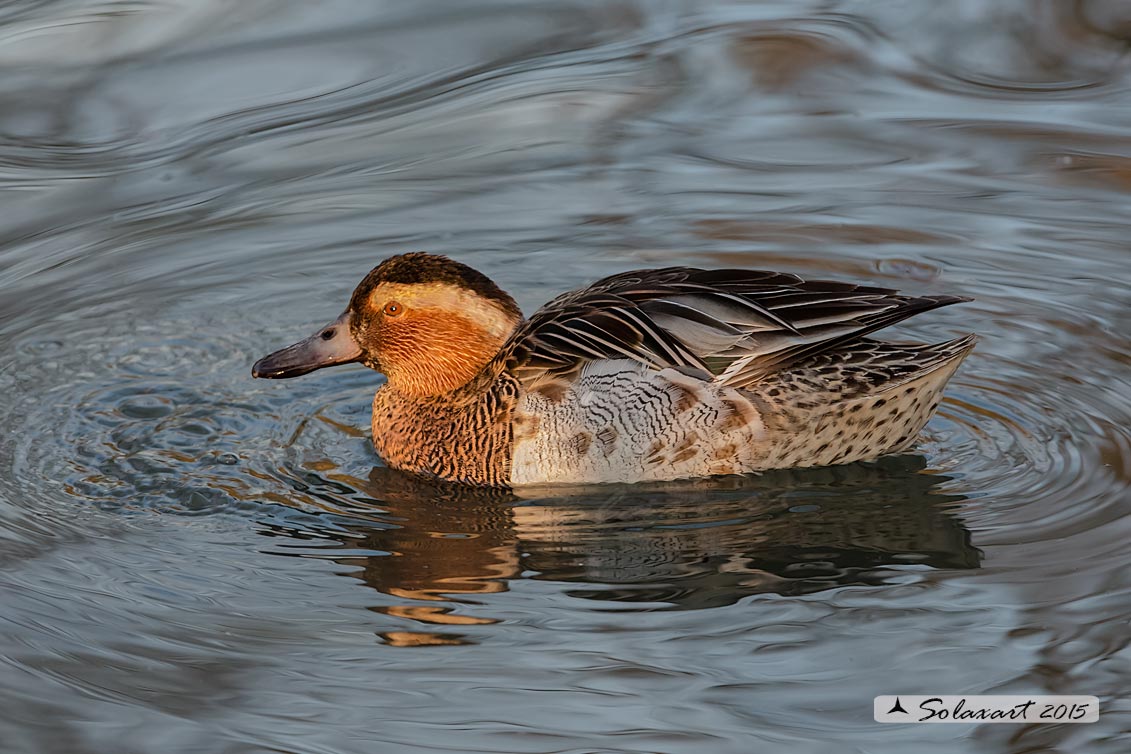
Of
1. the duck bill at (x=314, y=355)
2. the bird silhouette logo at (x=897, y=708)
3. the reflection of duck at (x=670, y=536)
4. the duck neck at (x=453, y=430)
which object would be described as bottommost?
the bird silhouette logo at (x=897, y=708)

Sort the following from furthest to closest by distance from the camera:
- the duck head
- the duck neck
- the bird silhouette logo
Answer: the duck head < the duck neck < the bird silhouette logo

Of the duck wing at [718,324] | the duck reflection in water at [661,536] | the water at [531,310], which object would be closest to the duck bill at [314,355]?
the water at [531,310]

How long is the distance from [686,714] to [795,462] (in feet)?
5.96

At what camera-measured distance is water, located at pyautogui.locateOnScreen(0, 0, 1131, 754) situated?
462cm

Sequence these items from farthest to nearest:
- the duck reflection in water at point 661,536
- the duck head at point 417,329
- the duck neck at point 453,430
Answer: the duck head at point 417,329
the duck neck at point 453,430
the duck reflection in water at point 661,536

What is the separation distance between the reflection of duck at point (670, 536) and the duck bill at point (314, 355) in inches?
20.3

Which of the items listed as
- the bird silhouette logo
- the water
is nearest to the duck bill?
the water

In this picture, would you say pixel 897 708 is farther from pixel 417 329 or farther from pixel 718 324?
pixel 417 329

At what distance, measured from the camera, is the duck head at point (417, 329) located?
643 cm

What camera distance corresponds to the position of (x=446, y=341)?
6.56 meters

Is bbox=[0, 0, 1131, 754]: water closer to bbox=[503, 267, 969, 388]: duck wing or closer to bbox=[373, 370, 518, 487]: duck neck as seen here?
bbox=[373, 370, 518, 487]: duck neck

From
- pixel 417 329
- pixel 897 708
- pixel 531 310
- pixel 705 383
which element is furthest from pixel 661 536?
pixel 531 310

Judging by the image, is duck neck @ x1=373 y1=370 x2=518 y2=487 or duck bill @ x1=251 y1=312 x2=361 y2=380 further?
duck bill @ x1=251 y1=312 x2=361 y2=380

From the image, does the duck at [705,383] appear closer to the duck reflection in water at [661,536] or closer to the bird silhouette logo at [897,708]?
the duck reflection in water at [661,536]
